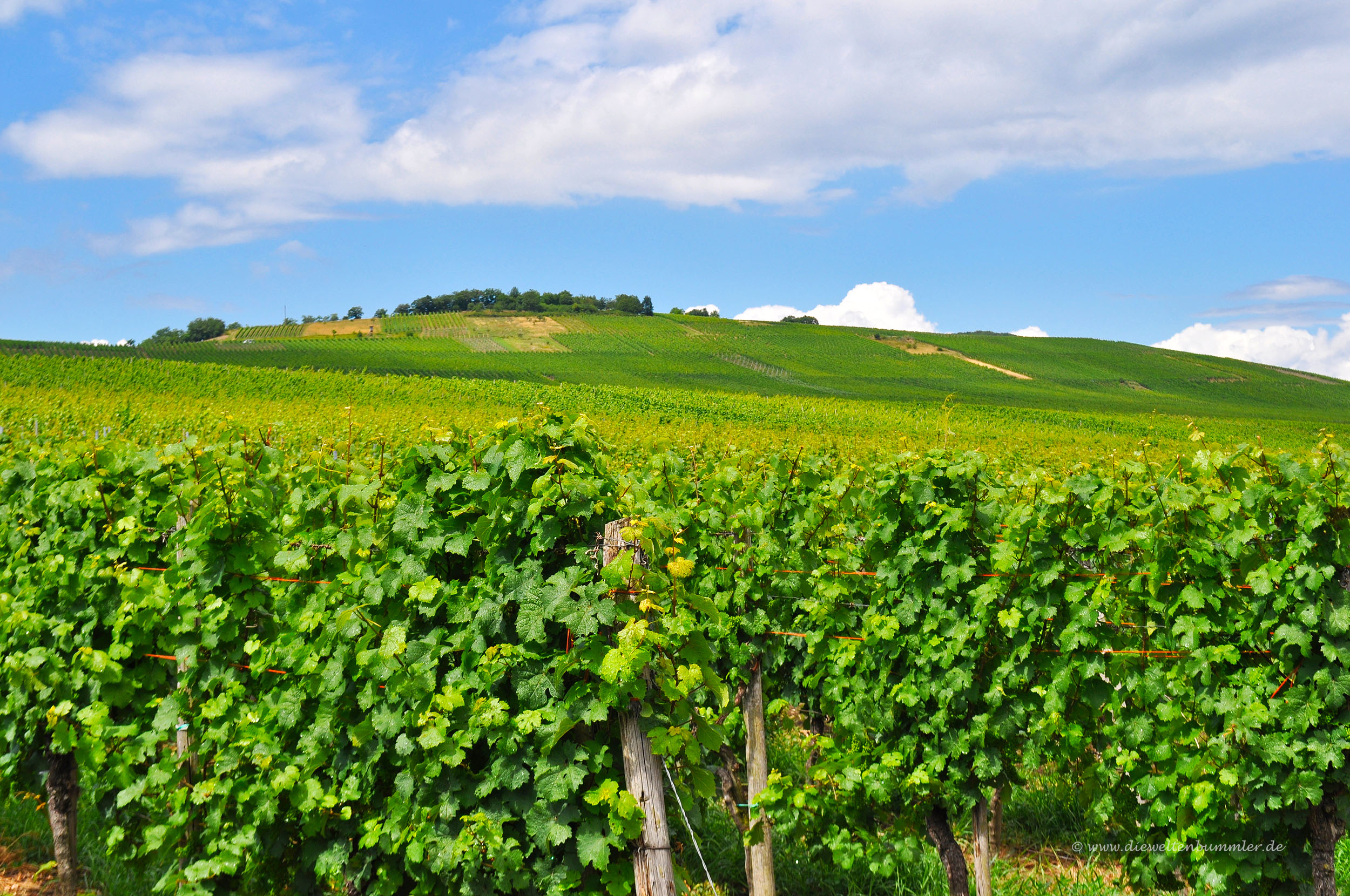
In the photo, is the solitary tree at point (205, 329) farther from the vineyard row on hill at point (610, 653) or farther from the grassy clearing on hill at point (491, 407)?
the vineyard row on hill at point (610, 653)

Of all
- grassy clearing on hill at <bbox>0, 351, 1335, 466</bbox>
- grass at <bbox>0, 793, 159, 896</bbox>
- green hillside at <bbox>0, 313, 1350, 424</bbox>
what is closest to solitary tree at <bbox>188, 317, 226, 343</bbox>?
green hillside at <bbox>0, 313, 1350, 424</bbox>

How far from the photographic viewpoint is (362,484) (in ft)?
13.0

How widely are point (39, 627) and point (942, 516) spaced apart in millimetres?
5295

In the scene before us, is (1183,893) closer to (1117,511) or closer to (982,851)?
(982,851)

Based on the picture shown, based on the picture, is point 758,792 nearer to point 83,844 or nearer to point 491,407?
point 83,844

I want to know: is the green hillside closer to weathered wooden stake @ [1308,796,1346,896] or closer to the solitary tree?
the solitary tree

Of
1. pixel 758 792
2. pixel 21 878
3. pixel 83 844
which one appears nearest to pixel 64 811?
pixel 21 878

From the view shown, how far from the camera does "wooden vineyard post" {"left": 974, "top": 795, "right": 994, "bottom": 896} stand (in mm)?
4617

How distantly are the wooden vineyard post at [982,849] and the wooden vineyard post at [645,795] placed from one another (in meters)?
2.47

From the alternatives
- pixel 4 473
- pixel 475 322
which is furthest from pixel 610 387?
pixel 4 473

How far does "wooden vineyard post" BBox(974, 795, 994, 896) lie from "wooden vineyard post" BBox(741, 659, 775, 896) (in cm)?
117

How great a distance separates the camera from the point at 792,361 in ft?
270

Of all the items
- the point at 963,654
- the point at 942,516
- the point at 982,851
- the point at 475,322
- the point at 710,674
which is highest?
the point at 475,322

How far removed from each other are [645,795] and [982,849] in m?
2.71
